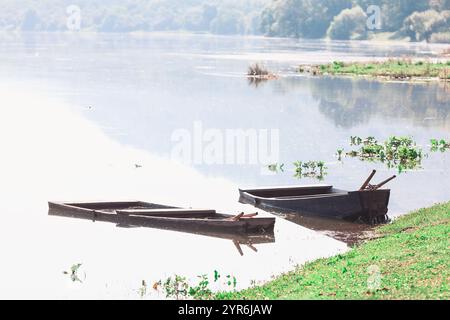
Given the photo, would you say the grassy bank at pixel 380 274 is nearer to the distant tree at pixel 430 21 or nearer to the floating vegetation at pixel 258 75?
the floating vegetation at pixel 258 75

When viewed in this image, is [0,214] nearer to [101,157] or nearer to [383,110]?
[101,157]

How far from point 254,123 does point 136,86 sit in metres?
32.1

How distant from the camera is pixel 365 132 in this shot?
5741cm

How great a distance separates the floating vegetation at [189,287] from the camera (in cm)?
2169

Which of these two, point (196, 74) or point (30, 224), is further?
point (196, 74)

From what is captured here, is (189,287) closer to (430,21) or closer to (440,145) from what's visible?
(440,145)

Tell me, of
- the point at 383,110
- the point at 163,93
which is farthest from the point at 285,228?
the point at 163,93

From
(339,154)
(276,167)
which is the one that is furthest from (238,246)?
(339,154)

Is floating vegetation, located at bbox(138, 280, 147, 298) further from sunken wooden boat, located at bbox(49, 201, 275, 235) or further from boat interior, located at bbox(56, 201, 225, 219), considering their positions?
boat interior, located at bbox(56, 201, 225, 219)

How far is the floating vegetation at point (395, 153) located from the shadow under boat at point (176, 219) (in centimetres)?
1511

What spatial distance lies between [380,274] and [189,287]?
498 centimetres

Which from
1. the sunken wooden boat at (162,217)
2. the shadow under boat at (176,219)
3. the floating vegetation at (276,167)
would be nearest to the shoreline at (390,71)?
the floating vegetation at (276,167)

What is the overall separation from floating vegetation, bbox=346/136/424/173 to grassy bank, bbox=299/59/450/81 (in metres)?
49.2

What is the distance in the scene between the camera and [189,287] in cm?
2275
